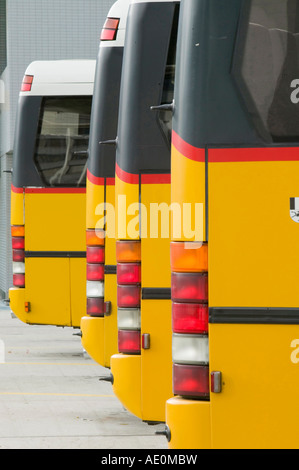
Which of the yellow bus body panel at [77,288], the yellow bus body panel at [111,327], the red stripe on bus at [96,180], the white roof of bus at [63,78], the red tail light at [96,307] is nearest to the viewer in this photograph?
the yellow bus body panel at [111,327]

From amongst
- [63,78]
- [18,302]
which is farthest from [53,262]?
[63,78]

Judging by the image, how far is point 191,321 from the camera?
203 inches

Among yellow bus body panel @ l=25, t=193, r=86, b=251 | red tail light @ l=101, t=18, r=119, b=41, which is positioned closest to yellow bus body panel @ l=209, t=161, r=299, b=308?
red tail light @ l=101, t=18, r=119, b=41

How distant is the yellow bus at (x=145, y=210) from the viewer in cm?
760

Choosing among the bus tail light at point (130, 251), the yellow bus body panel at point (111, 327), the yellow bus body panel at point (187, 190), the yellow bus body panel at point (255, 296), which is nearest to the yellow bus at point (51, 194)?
the yellow bus body panel at point (111, 327)

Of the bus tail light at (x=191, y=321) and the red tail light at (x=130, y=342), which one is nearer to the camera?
the bus tail light at (x=191, y=321)

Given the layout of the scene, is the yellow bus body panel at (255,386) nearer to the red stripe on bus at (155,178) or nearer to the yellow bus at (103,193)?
the red stripe on bus at (155,178)

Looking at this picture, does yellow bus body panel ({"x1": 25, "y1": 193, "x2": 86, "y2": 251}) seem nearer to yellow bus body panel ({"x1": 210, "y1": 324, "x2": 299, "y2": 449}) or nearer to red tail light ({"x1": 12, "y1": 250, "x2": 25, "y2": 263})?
red tail light ({"x1": 12, "y1": 250, "x2": 25, "y2": 263})

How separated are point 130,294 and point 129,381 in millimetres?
585

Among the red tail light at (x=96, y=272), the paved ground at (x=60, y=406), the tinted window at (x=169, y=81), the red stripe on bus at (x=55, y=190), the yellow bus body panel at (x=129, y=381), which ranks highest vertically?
the tinted window at (x=169, y=81)

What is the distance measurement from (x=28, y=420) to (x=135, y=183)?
2943mm

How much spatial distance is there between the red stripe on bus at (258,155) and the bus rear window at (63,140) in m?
8.77

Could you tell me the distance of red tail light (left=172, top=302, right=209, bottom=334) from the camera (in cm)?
514
